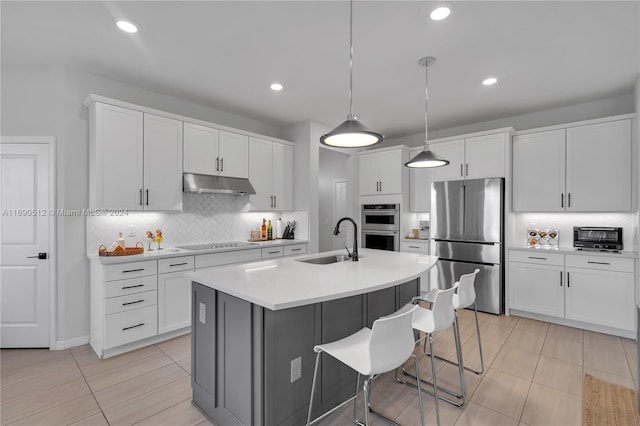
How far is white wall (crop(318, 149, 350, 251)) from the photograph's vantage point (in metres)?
7.09

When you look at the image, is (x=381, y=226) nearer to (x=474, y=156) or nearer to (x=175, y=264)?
(x=474, y=156)

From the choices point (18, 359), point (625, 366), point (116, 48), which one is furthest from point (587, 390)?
point (18, 359)

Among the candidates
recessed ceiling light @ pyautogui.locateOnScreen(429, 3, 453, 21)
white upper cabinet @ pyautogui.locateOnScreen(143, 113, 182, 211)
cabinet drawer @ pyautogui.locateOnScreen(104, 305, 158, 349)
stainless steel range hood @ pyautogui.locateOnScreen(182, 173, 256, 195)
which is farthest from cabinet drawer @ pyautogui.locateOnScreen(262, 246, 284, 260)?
recessed ceiling light @ pyautogui.locateOnScreen(429, 3, 453, 21)

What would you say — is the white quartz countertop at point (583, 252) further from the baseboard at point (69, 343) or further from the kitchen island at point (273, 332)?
the baseboard at point (69, 343)

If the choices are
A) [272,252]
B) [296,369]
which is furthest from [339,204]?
[296,369]

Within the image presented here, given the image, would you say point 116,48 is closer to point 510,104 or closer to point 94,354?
point 94,354

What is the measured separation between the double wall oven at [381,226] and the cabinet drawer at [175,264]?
308 cm

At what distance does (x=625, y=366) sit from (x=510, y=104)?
311 cm

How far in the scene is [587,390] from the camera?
4.97ft

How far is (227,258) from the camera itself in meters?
3.85

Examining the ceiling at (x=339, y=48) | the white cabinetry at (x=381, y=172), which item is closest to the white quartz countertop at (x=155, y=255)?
the ceiling at (x=339, y=48)

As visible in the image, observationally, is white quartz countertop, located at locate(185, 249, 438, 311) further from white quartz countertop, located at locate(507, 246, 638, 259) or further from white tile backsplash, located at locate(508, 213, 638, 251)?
white tile backsplash, located at locate(508, 213, 638, 251)

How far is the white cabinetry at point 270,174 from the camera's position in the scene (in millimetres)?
4566

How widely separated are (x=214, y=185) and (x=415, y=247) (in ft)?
10.5
